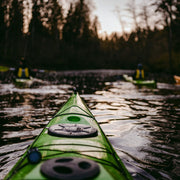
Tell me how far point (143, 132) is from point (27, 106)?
3936 mm

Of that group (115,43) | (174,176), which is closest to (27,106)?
(174,176)

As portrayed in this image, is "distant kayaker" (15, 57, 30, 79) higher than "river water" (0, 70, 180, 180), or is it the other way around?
"distant kayaker" (15, 57, 30, 79)

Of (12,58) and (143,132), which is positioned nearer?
(143,132)

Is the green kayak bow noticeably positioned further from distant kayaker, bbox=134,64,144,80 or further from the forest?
the forest

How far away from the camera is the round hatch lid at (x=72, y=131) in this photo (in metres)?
2.53

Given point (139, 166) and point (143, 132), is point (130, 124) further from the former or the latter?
point (139, 166)

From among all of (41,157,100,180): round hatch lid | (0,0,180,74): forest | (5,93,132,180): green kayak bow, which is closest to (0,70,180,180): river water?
(5,93,132,180): green kayak bow

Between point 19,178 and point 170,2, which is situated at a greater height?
point 170,2

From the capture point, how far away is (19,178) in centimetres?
169

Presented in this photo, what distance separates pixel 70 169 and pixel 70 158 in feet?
0.62

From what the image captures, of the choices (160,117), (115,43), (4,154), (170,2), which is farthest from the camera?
(115,43)

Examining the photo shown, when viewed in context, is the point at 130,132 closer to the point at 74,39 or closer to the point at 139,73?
the point at 139,73

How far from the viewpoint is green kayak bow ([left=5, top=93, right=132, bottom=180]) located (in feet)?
5.30

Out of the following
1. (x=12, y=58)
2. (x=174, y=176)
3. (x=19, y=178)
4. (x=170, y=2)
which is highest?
(x=170, y=2)
